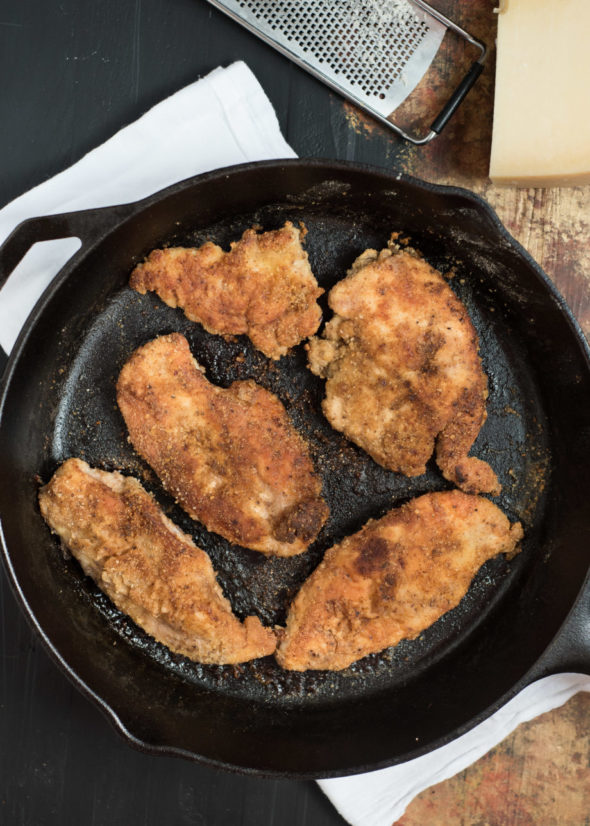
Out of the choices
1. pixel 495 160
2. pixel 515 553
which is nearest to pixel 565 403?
pixel 515 553

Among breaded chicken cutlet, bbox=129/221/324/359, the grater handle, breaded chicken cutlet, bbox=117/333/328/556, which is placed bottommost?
breaded chicken cutlet, bbox=117/333/328/556

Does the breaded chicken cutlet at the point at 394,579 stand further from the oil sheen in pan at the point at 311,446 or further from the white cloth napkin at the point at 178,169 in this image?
the white cloth napkin at the point at 178,169

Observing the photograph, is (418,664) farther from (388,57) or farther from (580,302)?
(388,57)

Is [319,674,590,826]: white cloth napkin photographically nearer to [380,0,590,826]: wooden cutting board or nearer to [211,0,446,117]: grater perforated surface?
[380,0,590,826]: wooden cutting board

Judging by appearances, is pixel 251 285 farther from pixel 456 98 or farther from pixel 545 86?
pixel 545 86

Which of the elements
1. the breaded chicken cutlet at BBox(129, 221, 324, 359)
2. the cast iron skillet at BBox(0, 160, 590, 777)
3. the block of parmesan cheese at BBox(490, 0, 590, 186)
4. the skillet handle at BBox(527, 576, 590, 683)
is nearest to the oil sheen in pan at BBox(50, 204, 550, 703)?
the cast iron skillet at BBox(0, 160, 590, 777)

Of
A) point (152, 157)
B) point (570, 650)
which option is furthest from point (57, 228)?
point (570, 650)
